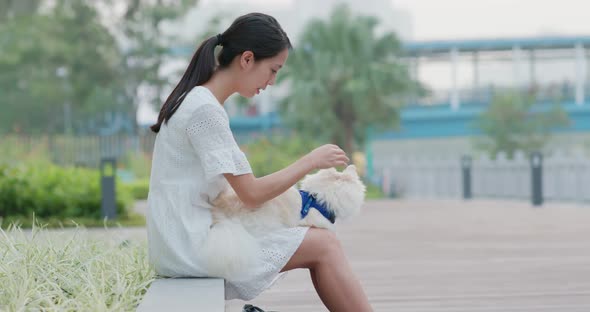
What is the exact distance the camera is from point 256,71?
3924 mm

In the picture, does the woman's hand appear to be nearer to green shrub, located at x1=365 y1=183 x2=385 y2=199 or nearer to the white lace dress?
the white lace dress

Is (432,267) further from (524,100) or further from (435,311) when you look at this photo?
(524,100)

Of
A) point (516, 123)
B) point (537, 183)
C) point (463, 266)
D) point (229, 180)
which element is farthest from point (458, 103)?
point (229, 180)

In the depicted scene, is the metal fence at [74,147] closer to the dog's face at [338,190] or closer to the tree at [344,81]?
the tree at [344,81]

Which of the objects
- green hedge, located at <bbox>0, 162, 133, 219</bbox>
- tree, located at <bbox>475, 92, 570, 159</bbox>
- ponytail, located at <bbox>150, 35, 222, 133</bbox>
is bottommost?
tree, located at <bbox>475, 92, 570, 159</bbox>

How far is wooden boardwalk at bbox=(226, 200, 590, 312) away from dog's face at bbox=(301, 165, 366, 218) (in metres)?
1.28

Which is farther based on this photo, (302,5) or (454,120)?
(302,5)

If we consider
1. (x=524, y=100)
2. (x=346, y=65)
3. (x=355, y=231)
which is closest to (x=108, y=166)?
(x=355, y=231)

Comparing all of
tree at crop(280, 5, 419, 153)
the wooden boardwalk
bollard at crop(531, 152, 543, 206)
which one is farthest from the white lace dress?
tree at crop(280, 5, 419, 153)

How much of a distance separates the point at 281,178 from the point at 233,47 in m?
0.53

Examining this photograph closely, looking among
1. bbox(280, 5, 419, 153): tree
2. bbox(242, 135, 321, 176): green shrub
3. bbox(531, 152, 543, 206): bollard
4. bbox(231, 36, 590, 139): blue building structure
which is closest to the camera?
bbox(531, 152, 543, 206): bollard

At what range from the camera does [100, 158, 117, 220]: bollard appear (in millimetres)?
13023

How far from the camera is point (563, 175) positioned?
2078cm

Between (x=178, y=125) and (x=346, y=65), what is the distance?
39.8 metres
